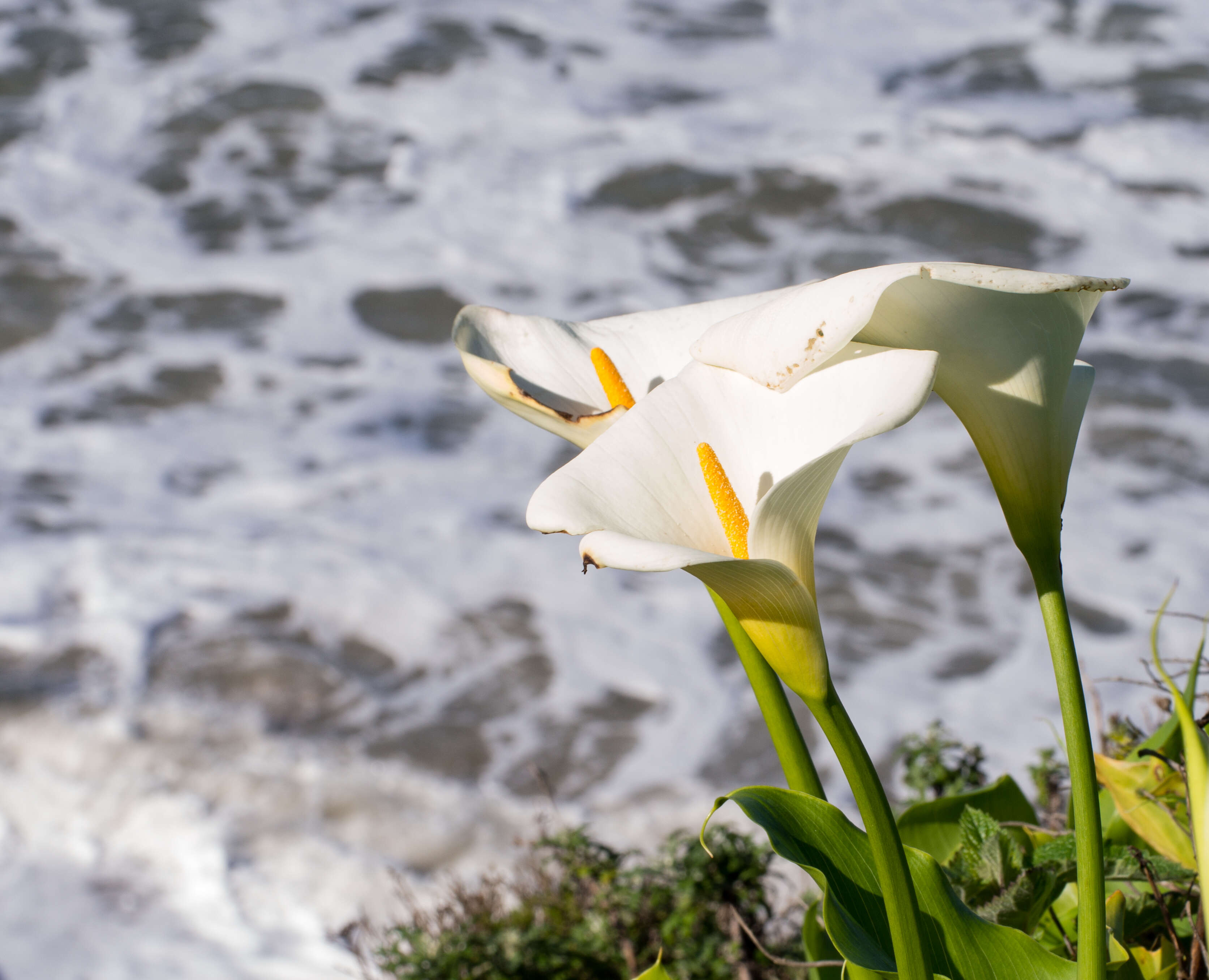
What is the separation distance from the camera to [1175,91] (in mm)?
6316

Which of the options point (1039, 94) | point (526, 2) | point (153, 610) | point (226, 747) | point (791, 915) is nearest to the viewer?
point (791, 915)

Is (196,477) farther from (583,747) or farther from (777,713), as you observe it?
(777,713)

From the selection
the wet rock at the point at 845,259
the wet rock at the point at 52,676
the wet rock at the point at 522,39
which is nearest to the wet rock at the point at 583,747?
the wet rock at the point at 52,676

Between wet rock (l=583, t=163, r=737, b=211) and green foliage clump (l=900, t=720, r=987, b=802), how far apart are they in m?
4.80

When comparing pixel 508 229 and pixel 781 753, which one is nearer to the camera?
pixel 781 753

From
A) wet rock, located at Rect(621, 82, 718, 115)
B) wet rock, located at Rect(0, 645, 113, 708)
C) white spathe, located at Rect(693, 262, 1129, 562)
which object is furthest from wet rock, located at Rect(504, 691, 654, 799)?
wet rock, located at Rect(621, 82, 718, 115)

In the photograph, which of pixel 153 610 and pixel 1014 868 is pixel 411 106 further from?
pixel 1014 868

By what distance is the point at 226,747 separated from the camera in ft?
9.21

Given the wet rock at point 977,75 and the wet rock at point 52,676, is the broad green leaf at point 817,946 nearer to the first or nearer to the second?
the wet rock at point 52,676

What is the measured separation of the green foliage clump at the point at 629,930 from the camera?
1276mm

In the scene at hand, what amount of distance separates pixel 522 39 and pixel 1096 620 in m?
5.72

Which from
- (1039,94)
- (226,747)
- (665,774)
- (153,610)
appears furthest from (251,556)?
(1039,94)

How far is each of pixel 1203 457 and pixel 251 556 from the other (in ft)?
11.6

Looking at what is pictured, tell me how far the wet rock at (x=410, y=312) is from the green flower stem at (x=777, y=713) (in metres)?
4.39
